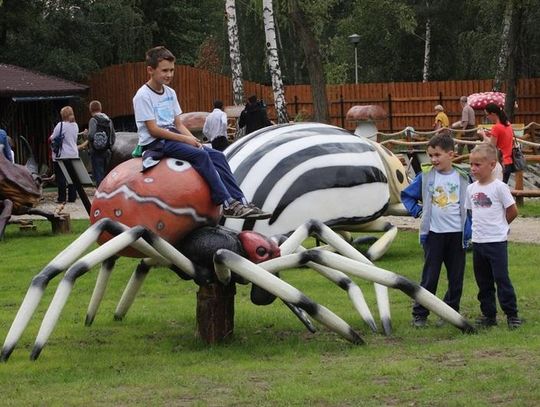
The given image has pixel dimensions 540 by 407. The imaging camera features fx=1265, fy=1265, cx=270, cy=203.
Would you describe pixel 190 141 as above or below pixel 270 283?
above

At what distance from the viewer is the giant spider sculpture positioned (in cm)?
829

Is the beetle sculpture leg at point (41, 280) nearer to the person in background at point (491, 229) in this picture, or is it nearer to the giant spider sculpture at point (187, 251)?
the giant spider sculpture at point (187, 251)

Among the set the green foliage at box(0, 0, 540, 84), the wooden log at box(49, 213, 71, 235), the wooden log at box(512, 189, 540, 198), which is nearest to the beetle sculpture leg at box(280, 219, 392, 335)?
the wooden log at box(512, 189, 540, 198)

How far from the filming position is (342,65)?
180 feet

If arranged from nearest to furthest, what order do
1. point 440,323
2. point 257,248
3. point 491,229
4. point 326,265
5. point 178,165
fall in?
1. point 326,265
2. point 257,248
3. point 178,165
4. point 491,229
5. point 440,323

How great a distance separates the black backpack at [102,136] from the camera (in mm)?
21422

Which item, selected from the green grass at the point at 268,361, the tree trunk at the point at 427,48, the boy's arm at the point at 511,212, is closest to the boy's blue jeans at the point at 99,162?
the green grass at the point at 268,361

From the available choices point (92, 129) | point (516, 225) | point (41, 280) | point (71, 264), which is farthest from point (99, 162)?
point (41, 280)

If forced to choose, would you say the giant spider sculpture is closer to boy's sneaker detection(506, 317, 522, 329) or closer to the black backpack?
boy's sneaker detection(506, 317, 522, 329)

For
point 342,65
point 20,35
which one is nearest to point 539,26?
point 342,65

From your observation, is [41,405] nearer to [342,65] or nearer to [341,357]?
[341,357]

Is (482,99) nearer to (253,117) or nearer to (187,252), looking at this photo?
(253,117)

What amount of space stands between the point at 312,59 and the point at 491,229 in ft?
73.4

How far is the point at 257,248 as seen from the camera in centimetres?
882
